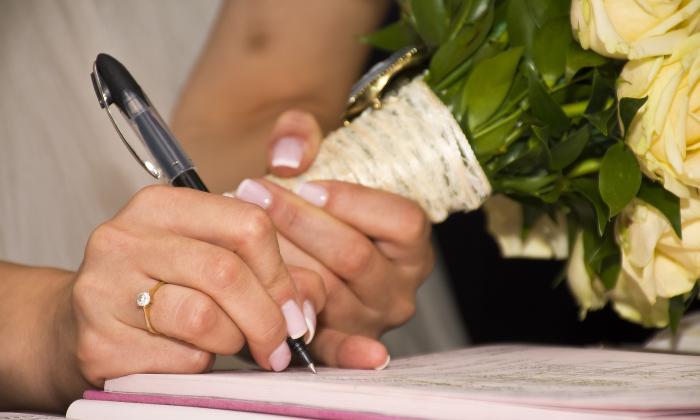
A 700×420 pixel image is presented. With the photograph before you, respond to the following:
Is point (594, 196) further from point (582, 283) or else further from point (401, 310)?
point (401, 310)

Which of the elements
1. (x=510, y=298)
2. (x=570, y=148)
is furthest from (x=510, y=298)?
(x=570, y=148)

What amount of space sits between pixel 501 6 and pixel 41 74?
70cm

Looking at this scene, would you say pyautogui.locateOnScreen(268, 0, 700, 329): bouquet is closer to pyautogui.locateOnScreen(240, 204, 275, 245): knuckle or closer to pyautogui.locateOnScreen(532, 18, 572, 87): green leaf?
pyautogui.locateOnScreen(532, 18, 572, 87): green leaf

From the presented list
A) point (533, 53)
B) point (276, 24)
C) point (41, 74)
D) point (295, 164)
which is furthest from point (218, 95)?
point (533, 53)

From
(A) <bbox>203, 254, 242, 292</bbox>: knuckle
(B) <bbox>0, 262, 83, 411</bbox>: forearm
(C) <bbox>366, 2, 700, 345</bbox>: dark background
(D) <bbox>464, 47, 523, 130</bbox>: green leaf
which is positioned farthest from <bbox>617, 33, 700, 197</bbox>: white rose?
(C) <bbox>366, 2, 700, 345</bbox>: dark background

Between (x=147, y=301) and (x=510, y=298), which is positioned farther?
(x=510, y=298)

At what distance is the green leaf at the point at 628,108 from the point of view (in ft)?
1.98

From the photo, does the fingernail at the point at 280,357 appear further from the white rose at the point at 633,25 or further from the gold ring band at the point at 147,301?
the white rose at the point at 633,25

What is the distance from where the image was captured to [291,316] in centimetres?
61

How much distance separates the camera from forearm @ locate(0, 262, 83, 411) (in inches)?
25.5

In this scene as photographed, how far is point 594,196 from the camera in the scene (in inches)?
26.3

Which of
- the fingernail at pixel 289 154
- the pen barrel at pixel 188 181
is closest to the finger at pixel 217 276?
the pen barrel at pixel 188 181

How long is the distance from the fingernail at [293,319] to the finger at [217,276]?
0.02m

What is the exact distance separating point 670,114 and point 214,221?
1.09 feet
